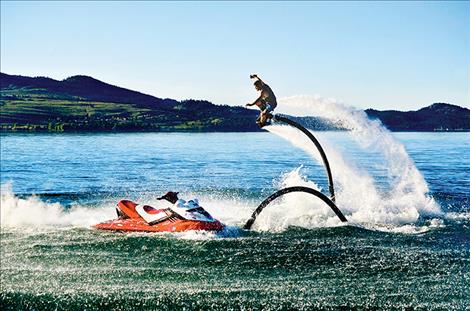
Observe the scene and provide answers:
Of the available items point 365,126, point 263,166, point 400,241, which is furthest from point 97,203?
point 263,166

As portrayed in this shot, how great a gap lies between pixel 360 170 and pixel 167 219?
1161 centimetres

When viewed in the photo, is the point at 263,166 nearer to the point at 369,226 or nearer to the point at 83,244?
the point at 369,226

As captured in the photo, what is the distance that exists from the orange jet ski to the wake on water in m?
1.66

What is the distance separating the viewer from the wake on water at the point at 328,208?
75.7 feet

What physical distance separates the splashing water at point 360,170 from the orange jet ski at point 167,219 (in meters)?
4.63

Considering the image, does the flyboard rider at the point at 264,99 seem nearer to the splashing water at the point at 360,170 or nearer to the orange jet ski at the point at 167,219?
the splashing water at the point at 360,170

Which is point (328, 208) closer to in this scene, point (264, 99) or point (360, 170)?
point (360, 170)

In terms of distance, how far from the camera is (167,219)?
21.3 metres

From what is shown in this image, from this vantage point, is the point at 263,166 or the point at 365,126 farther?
the point at 263,166

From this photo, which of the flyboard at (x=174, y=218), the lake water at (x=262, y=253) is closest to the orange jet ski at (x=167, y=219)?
the flyboard at (x=174, y=218)

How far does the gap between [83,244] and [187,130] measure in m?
158

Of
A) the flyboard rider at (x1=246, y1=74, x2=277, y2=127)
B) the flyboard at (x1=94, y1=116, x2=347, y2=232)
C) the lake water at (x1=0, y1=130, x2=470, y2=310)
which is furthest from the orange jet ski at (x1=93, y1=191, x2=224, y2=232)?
the flyboard rider at (x1=246, y1=74, x2=277, y2=127)

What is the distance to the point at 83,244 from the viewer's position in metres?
19.2

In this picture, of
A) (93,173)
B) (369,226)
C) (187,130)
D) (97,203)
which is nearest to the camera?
(369,226)
